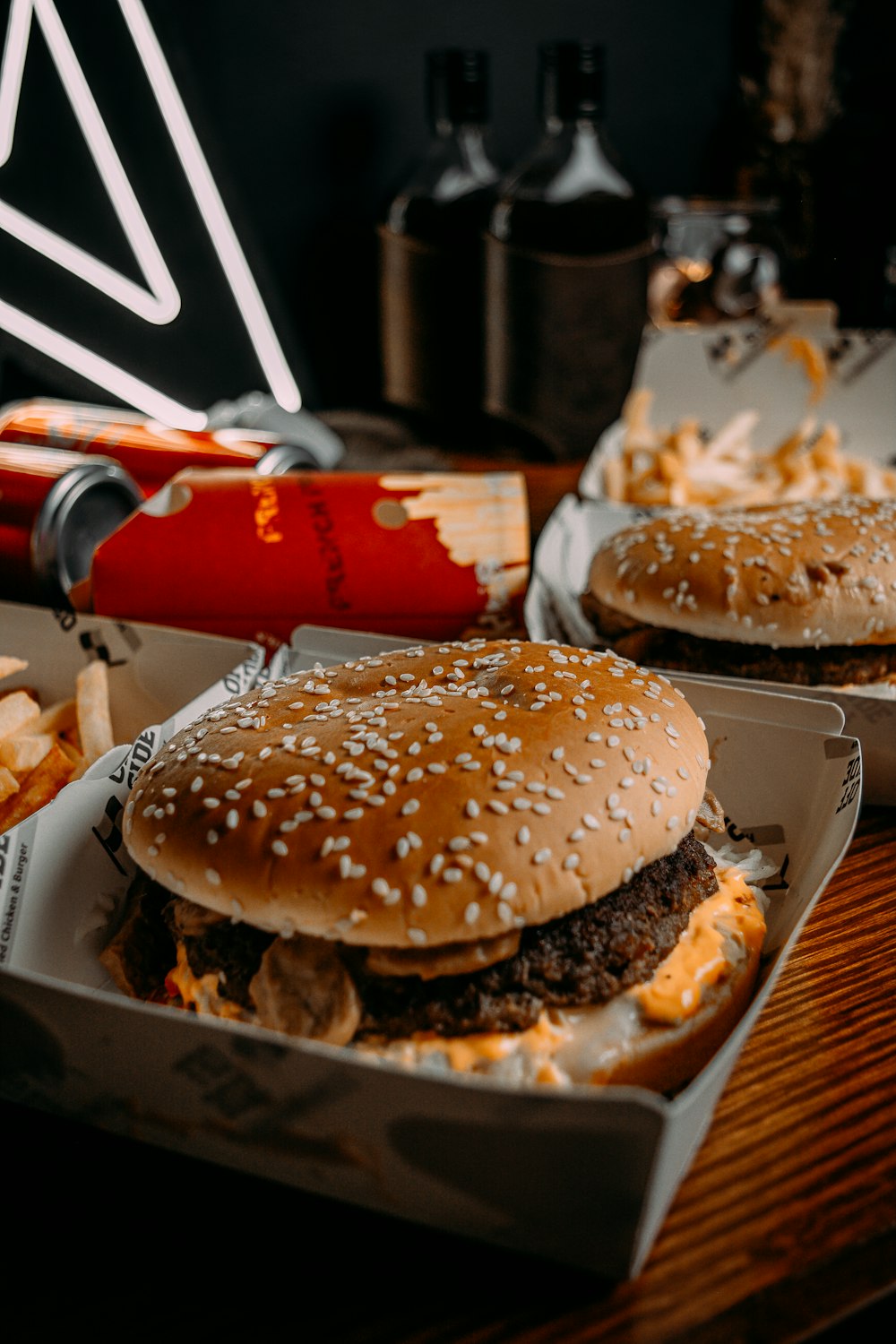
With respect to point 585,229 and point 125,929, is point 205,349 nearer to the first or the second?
point 585,229

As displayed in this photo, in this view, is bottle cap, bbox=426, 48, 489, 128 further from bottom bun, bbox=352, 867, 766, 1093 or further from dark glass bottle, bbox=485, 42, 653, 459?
bottom bun, bbox=352, 867, 766, 1093

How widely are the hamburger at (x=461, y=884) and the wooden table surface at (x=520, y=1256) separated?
0.43 feet

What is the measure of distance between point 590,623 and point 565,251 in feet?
5.24

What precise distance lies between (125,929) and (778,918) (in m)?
0.83

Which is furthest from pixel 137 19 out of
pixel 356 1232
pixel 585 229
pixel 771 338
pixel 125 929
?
pixel 356 1232

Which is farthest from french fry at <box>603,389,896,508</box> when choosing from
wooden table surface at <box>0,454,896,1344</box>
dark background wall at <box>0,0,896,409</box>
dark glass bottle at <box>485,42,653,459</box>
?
wooden table surface at <box>0,454,896,1344</box>

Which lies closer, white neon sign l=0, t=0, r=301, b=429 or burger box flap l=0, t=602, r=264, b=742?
burger box flap l=0, t=602, r=264, b=742

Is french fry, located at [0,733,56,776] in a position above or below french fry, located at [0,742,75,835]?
above

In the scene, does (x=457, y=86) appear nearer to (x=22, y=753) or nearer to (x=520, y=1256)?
(x=22, y=753)

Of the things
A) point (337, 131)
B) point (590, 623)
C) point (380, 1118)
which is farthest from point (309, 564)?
point (337, 131)

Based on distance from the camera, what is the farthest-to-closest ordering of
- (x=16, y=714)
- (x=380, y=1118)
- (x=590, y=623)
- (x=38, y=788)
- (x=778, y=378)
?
(x=778, y=378), (x=590, y=623), (x=16, y=714), (x=38, y=788), (x=380, y=1118)

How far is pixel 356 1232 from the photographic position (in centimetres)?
96

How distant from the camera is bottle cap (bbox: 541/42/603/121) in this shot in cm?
308

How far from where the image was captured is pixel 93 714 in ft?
5.39
